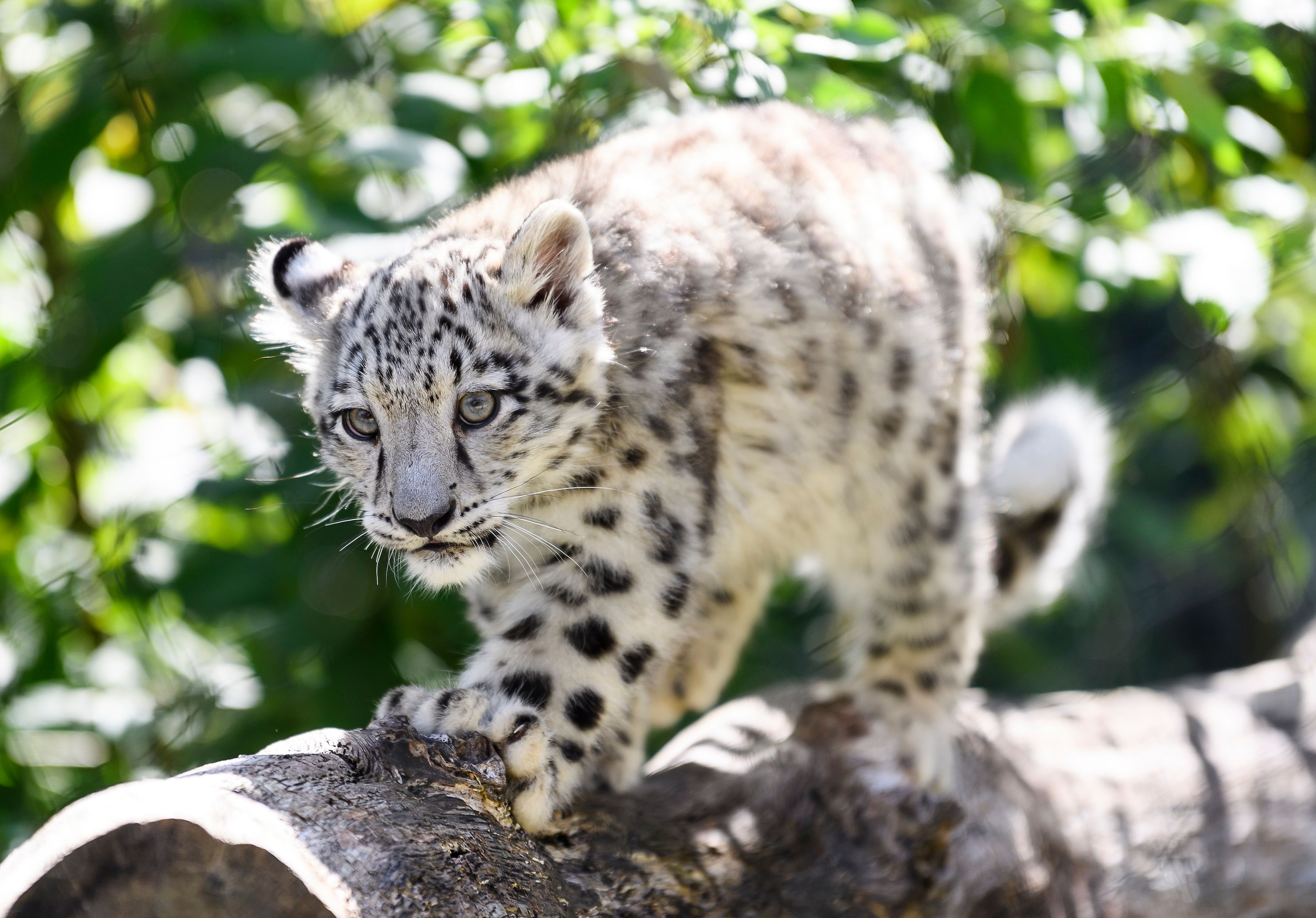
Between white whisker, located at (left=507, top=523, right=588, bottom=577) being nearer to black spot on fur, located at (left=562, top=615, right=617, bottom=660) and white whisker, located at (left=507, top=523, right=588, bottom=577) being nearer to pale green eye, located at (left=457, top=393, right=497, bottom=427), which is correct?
black spot on fur, located at (left=562, top=615, right=617, bottom=660)

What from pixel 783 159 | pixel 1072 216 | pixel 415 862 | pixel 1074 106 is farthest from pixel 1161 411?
pixel 415 862

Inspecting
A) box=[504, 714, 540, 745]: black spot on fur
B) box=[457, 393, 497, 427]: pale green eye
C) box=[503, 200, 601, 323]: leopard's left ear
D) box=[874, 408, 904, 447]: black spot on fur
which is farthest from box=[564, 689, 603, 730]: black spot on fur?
box=[874, 408, 904, 447]: black spot on fur

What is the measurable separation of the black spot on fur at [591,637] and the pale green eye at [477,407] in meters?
0.48

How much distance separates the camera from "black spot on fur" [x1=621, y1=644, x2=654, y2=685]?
2666mm

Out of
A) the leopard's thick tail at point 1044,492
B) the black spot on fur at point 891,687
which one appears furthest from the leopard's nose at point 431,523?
the leopard's thick tail at point 1044,492

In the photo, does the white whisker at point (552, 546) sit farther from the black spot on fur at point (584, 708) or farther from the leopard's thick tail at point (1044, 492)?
the leopard's thick tail at point (1044, 492)

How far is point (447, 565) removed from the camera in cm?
255

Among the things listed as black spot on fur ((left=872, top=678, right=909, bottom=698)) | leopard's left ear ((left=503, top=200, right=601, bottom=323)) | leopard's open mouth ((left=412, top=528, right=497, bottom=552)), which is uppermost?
leopard's left ear ((left=503, top=200, right=601, bottom=323))

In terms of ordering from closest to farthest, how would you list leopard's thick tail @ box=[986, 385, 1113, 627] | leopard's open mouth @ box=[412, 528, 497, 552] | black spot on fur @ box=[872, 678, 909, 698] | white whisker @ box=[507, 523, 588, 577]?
leopard's open mouth @ box=[412, 528, 497, 552], white whisker @ box=[507, 523, 588, 577], black spot on fur @ box=[872, 678, 909, 698], leopard's thick tail @ box=[986, 385, 1113, 627]

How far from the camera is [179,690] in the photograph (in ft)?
12.6

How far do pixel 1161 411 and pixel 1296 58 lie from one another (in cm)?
163

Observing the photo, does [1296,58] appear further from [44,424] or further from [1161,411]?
[44,424]

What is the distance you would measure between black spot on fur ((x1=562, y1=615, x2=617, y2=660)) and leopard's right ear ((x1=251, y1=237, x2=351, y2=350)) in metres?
0.89

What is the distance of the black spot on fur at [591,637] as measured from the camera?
103 inches
